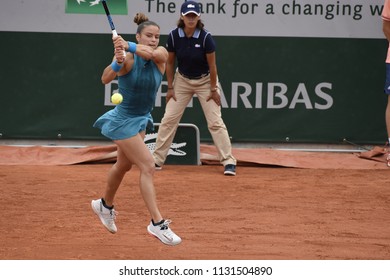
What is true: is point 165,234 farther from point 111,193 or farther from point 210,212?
point 210,212

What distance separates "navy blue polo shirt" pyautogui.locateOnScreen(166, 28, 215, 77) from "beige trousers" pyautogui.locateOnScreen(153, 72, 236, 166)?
118 mm

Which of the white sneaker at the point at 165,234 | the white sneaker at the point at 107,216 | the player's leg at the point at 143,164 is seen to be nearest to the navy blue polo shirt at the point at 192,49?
the white sneaker at the point at 107,216

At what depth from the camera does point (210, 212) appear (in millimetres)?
8852

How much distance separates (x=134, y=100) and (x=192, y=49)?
318cm

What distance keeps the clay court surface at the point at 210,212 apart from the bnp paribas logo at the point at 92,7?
5.72 feet

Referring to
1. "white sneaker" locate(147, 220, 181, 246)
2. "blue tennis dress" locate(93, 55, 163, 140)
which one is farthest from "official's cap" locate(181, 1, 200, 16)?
"white sneaker" locate(147, 220, 181, 246)

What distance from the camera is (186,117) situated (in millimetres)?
11953

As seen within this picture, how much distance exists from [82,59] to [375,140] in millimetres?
3568

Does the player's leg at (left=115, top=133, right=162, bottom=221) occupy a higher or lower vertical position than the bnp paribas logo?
lower

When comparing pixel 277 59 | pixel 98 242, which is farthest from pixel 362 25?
pixel 98 242

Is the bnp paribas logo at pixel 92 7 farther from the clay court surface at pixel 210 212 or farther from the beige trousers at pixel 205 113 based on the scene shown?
the clay court surface at pixel 210 212

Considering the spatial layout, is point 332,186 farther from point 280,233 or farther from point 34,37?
point 34,37

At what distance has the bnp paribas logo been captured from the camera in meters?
11.7

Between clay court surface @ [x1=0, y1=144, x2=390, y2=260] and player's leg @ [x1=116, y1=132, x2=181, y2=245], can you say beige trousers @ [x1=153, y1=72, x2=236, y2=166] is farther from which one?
player's leg @ [x1=116, y1=132, x2=181, y2=245]
